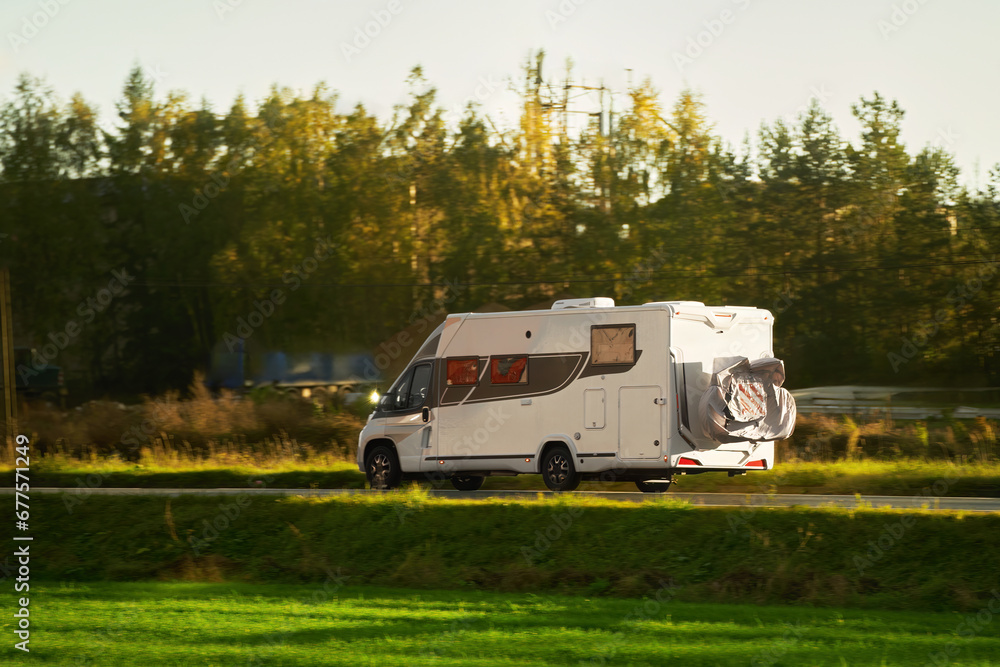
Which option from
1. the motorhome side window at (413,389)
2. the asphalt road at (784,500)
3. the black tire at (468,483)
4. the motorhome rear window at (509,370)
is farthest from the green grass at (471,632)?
the black tire at (468,483)

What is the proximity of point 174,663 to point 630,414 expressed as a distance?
9.71 meters

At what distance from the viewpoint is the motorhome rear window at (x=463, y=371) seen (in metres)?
19.3

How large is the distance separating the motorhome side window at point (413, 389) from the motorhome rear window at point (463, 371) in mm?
472

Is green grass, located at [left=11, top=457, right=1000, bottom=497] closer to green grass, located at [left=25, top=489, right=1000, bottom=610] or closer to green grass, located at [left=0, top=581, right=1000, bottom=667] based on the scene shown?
green grass, located at [left=25, top=489, right=1000, bottom=610]

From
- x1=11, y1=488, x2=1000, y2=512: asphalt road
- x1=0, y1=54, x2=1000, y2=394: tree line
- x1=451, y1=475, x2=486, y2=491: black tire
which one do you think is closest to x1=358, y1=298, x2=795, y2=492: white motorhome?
x1=11, y1=488, x2=1000, y2=512: asphalt road

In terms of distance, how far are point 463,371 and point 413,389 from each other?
3.70 ft

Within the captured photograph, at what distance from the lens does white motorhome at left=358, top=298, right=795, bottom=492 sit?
17250 millimetres

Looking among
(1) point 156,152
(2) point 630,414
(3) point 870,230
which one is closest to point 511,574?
(2) point 630,414

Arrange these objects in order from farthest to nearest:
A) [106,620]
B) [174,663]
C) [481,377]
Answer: [481,377] < [106,620] < [174,663]

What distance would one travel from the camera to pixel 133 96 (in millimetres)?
50656

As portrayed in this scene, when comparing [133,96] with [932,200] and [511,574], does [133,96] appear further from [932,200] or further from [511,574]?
[511,574]

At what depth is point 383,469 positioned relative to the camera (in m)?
20.5

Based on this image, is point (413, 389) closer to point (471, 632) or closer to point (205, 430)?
point (471, 632)

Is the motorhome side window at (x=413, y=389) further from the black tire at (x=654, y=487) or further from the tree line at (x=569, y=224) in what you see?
the tree line at (x=569, y=224)
